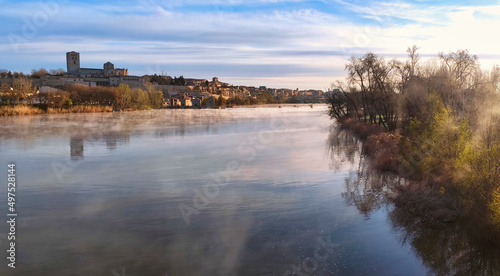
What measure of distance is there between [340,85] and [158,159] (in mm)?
26781

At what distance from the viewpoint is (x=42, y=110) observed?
5897 centimetres

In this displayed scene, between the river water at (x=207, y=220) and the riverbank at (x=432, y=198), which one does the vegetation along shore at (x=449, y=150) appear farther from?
the river water at (x=207, y=220)

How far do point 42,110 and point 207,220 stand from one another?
189 feet

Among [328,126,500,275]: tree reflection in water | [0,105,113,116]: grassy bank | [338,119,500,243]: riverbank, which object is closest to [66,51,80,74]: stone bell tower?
[0,105,113,116]: grassy bank

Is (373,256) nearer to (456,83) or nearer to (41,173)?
(41,173)

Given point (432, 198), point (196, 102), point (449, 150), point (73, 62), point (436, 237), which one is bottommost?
point (436, 237)

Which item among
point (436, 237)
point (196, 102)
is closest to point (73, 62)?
point (196, 102)

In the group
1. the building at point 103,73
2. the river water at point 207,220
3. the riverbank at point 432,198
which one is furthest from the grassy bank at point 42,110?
the building at point 103,73

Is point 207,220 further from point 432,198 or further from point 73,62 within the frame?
point 73,62

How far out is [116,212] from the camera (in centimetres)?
1080

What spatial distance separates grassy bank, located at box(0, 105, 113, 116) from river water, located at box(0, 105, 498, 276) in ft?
129

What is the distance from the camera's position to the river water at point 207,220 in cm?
782

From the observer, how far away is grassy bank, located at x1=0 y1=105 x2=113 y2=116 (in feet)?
173

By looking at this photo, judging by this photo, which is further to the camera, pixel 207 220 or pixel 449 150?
pixel 449 150
